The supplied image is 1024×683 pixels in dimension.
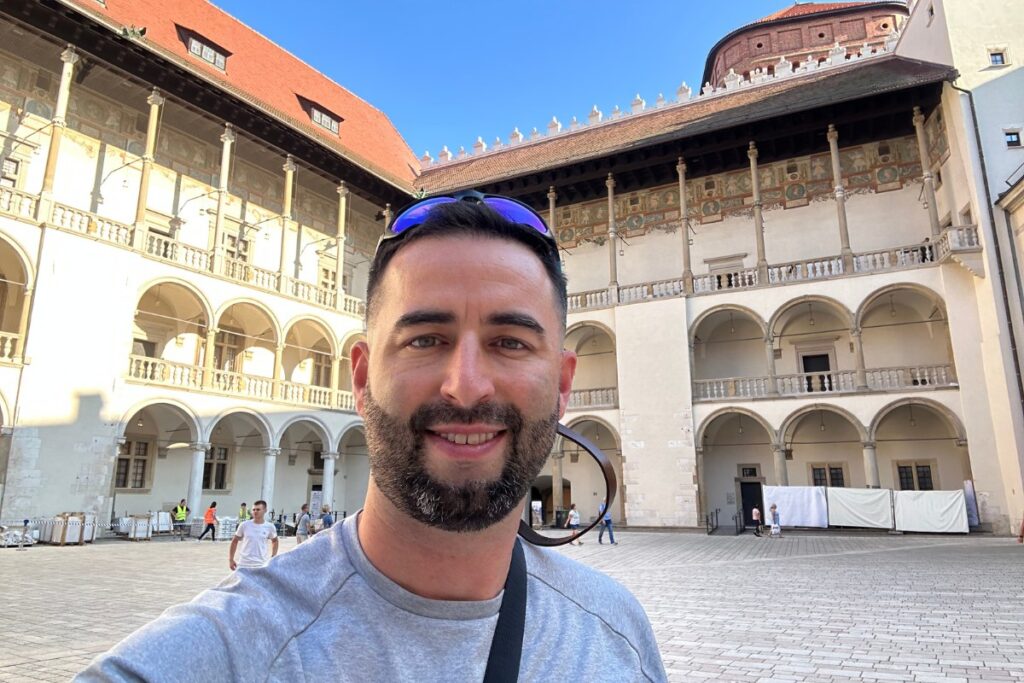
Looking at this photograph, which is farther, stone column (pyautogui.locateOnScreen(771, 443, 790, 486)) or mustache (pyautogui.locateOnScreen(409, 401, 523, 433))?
stone column (pyautogui.locateOnScreen(771, 443, 790, 486))

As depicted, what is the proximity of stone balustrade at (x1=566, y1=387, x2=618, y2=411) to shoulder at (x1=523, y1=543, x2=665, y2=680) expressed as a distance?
20.7m

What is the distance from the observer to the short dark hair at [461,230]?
42.5 inches

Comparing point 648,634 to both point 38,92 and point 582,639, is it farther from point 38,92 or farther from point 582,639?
point 38,92

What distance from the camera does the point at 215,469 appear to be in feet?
68.3

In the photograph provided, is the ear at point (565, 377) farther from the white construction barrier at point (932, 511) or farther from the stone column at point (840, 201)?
the stone column at point (840, 201)

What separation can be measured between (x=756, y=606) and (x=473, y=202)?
7.99 metres

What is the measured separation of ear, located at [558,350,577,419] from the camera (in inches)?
44.7

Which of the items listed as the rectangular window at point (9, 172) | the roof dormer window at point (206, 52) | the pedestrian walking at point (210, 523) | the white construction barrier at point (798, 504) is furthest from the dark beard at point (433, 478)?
the roof dormer window at point (206, 52)

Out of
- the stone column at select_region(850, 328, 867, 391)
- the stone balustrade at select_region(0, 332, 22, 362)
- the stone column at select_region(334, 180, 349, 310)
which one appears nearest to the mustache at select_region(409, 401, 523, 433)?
the stone balustrade at select_region(0, 332, 22, 362)

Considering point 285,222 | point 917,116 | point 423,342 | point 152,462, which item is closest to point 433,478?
point 423,342

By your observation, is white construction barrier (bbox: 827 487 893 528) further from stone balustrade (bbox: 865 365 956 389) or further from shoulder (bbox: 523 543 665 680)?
shoulder (bbox: 523 543 665 680)

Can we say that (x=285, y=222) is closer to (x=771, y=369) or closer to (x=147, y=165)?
(x=147, y=165)

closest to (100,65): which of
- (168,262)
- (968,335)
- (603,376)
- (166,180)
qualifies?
(166,180)

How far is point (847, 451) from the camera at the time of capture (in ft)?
67.5
